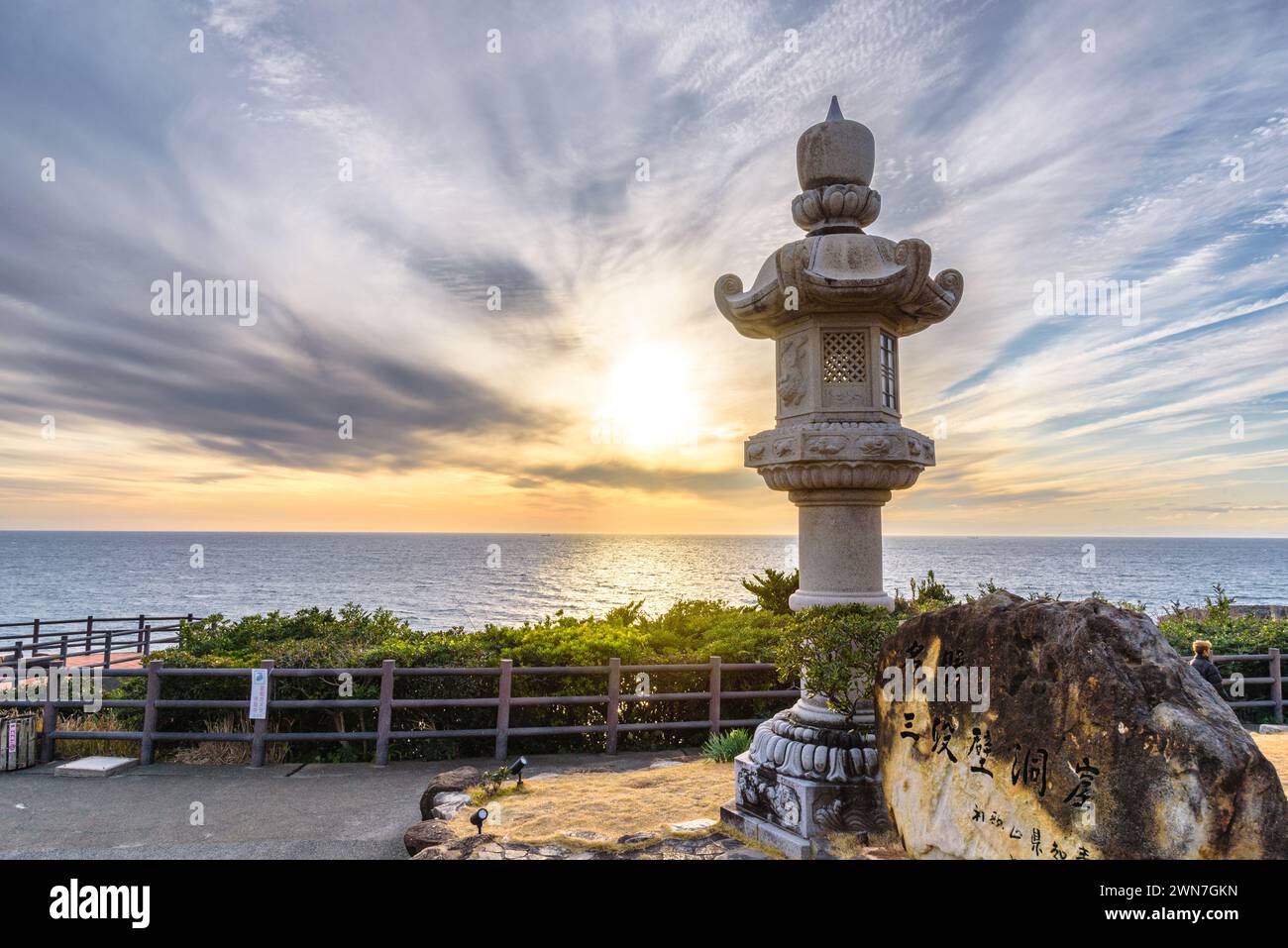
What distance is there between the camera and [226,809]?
23.7ft

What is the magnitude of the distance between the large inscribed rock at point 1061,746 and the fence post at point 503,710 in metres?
5.52

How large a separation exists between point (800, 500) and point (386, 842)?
4.79 meters

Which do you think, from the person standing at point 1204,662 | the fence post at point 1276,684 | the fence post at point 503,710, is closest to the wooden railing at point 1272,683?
the fence post at point 1276,684

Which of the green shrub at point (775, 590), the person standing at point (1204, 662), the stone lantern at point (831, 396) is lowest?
the person standing at point (1204, 662)

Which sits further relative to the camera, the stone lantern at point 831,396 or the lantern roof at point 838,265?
the lantern roof at point 838,265

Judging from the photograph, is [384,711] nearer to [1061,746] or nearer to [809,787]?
[809,787]

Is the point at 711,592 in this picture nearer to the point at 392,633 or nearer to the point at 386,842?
the point at 392,633

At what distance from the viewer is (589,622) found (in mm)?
12469

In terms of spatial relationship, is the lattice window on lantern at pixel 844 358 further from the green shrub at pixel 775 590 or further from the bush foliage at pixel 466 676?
the green shrub at pixel 775 590

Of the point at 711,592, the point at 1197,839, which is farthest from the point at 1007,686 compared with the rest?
the point at 711,592

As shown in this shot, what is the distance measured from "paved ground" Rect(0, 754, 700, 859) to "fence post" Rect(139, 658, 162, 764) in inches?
10.5

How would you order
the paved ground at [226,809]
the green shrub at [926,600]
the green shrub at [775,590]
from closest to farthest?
the paved ground at [226,809]
the green shrub at [926,600]
the green shrub at [775,590]

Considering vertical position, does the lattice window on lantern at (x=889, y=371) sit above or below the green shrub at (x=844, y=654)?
above

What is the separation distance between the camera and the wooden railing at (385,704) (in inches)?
349
